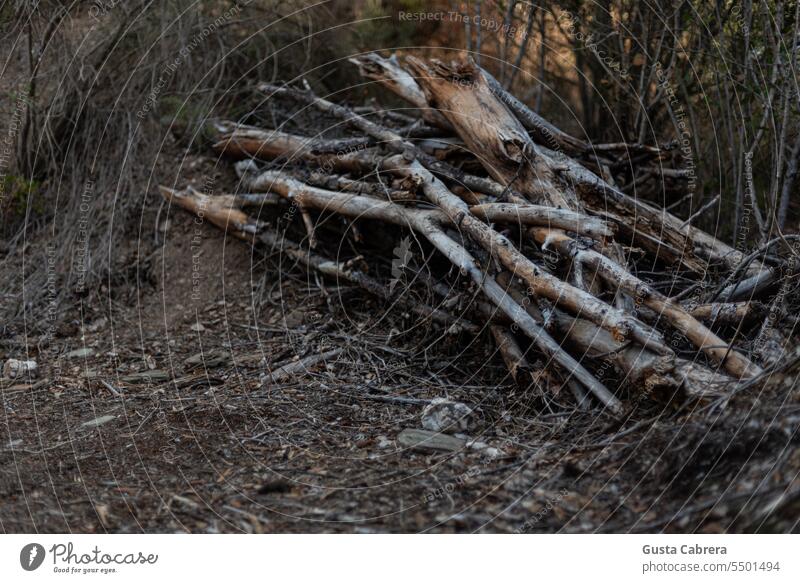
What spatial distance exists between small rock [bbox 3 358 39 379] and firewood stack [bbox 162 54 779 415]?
153cm

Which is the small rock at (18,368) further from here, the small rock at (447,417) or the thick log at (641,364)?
the thick log at (641,364)

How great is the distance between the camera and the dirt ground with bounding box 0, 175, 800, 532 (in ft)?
9.50

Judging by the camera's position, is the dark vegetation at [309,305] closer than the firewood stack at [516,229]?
Yes

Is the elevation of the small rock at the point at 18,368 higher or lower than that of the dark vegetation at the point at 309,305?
lower

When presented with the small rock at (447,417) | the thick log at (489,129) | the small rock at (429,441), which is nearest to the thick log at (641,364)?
the small rock at (447,417)

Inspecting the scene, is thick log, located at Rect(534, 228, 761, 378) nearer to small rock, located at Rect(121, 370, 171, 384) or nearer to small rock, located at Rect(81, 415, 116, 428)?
small rock, located at Rect(121, 370, 171, 384)

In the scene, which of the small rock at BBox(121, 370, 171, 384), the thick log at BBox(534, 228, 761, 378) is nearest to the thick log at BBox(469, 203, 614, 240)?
the thick log at BBox(534, 228, 761, 378)

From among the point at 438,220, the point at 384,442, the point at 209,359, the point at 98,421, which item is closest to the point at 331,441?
the point at 384,442

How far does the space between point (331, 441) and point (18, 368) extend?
202cm

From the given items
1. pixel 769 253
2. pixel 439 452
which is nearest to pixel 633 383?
pixel 439 452

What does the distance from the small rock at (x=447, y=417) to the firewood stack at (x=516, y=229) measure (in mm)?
379

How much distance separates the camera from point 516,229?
173 inches

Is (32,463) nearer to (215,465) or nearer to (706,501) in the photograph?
(215,465)

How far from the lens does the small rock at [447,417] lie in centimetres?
362
